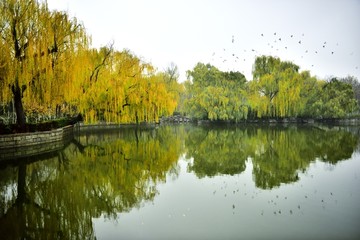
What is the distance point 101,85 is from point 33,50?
442 cm

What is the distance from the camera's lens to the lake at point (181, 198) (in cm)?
429

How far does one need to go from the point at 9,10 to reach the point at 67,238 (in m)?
10.5

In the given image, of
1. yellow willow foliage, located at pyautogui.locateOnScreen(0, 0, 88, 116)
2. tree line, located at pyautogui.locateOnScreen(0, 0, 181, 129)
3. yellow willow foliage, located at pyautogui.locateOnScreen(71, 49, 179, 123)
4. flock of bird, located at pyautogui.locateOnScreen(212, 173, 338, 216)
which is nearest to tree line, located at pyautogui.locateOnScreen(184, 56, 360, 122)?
yellow willow foliage, located at pyautogui.locateOnScreen(71, 49, 179, 123)

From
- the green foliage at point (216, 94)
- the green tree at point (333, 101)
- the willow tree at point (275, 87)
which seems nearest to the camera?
the willow tree at point (275, 87)

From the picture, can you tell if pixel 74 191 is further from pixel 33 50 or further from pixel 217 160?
pixel 33 50

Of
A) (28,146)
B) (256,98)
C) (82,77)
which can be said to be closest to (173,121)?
(256,98)

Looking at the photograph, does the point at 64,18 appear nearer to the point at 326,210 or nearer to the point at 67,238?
the point at 67,238

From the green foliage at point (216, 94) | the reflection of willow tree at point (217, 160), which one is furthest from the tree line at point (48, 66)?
the green foliage at point (216, 94)

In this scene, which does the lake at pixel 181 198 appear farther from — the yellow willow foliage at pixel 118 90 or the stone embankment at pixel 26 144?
the yellow willow foliage at pixel 118 90

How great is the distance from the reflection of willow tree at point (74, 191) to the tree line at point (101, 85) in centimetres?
396

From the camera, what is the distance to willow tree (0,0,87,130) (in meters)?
11.5

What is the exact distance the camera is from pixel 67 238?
412cm

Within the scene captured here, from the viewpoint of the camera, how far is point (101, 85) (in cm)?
1563

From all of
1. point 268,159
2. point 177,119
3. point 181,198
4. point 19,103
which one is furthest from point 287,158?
point 177,119
